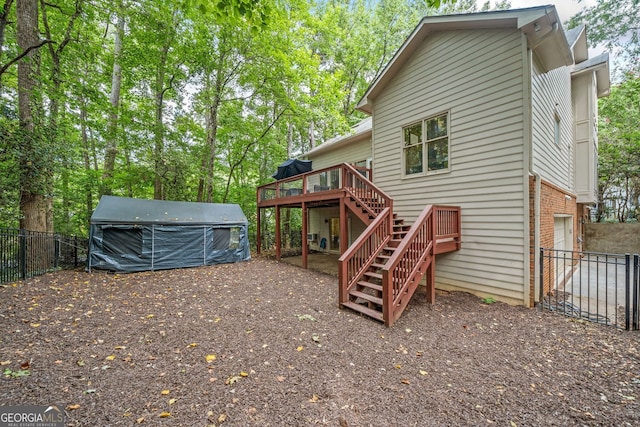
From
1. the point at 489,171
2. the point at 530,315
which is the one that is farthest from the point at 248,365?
the point at 489,171

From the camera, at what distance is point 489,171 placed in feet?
18.2

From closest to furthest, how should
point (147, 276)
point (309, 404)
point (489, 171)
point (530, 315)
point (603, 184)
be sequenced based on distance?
point (309, 404) < point (530, 315) < point (489, 171) < point (147, 276) < point (603, 184)

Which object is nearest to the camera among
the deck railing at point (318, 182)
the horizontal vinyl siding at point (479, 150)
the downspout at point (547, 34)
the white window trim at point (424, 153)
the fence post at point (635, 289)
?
the fence post at point (635, 289)

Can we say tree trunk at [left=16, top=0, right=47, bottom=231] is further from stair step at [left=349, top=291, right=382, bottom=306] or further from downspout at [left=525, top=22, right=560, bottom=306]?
downspout at [left=525, top=22, right=560, bottom=306]

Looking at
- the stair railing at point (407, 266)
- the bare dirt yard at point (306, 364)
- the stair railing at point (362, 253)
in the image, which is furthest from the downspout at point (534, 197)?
the stair railing at point (362, 253)

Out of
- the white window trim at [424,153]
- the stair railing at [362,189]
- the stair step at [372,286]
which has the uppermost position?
the white window trim at [424,153]

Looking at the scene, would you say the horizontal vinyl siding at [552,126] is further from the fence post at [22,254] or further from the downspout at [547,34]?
the fence post at [22,254]

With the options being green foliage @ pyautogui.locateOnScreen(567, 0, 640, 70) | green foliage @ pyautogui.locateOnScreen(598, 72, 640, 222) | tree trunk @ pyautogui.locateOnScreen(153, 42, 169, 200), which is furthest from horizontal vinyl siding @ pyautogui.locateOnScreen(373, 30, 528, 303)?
green foliage @ pyautogui.locateOnScreen(598, 72, 640, 222)

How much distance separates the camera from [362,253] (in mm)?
5742

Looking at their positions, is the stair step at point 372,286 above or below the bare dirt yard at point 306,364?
above

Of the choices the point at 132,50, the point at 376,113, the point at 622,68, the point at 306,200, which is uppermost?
the point at 622,68

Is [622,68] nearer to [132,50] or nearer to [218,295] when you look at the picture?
[218,295]

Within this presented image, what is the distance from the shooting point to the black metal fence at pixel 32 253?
632cm

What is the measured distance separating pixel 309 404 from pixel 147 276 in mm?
7385
